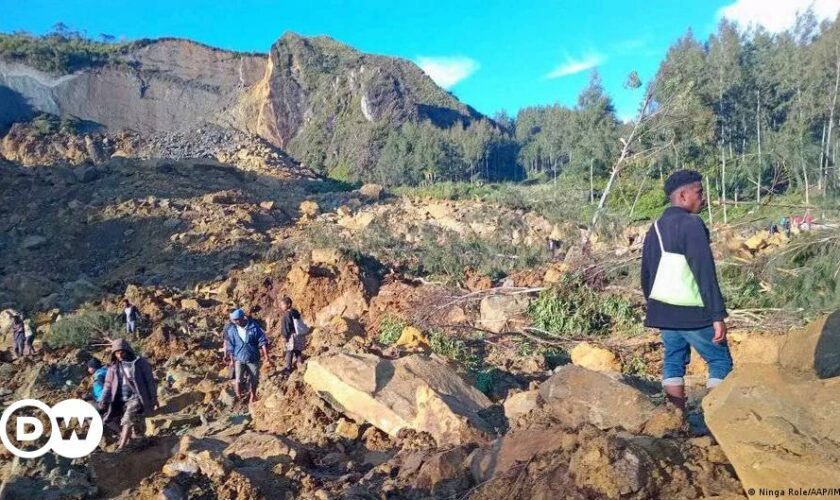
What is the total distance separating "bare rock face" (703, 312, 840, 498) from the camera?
1.96 metres

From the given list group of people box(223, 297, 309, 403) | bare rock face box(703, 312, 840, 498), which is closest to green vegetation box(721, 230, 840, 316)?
bare rock face box(703, 312, 840, 498)

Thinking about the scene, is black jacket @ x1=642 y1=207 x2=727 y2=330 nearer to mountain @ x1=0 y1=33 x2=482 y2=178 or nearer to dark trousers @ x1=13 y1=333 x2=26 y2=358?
dark trousers @ x1=13 y1=333 x2=26 y2=358

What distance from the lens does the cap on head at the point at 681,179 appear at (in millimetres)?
3127

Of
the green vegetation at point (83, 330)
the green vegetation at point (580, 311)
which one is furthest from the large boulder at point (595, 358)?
the green vegetation at point (83, 330)

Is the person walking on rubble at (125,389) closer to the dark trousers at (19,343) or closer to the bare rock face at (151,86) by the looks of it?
the dark trousers at (19,343)

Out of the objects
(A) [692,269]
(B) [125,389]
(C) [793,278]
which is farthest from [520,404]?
(C) [793,278]

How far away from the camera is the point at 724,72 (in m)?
25.1

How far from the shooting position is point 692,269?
3051mm

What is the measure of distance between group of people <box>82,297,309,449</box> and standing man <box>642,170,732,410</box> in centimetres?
397

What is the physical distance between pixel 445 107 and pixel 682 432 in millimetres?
67618

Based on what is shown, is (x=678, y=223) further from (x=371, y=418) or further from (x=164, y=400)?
(x=164, y=400)

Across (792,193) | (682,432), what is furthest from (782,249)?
(682,432)

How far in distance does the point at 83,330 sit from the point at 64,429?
18.7 feet

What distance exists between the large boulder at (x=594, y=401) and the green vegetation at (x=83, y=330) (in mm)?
8998
